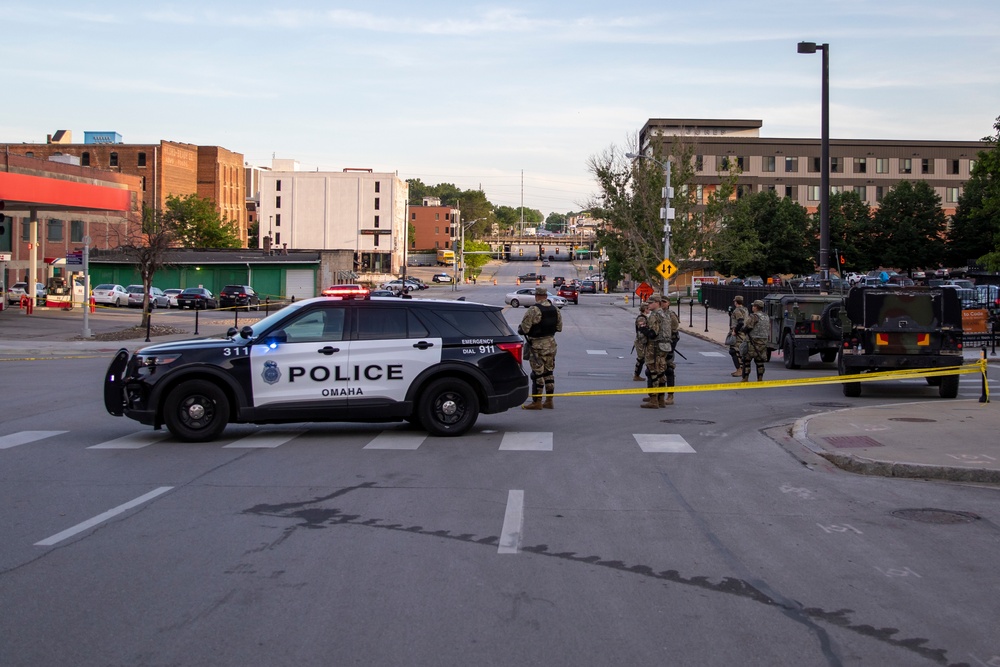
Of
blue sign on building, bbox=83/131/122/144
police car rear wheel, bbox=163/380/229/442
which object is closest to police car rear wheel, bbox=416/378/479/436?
police car rear wheel, bbox=163/380/229/442

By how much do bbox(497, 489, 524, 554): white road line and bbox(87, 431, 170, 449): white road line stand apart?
5225 mm

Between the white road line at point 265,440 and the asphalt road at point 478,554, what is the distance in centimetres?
8

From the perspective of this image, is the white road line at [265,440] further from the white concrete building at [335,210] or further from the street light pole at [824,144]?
the white concrete building at [335,210]

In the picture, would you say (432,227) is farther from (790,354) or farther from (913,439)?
(913,439)

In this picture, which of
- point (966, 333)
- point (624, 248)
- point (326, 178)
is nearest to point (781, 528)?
point (966, 333)

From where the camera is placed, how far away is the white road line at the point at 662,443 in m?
12.4

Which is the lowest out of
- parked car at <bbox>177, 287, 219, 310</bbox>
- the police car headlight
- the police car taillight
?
the police car headlight

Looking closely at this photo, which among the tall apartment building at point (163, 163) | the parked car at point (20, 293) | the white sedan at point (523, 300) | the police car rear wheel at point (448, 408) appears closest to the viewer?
the police car rear wheel at point (448, 408)

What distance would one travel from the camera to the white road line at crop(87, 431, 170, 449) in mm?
12164

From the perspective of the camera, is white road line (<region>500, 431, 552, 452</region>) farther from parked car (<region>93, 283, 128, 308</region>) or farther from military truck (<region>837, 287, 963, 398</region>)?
parked car (<region>93, 283, 128, 308</region>)

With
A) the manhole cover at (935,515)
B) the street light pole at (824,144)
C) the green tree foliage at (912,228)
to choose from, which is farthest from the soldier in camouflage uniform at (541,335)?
the green tree foliage at (912,228)

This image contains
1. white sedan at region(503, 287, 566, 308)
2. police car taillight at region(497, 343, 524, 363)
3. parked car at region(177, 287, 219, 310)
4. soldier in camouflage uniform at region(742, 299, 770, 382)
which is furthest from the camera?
white sedan at region(503, 287, 566, 308)

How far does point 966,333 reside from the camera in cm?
2834

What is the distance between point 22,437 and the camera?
1278cm
